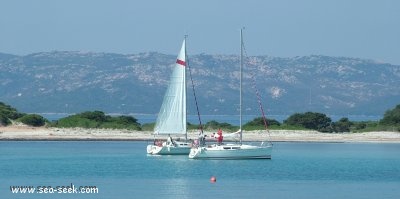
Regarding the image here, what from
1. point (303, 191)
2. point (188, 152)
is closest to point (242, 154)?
point (188, 152)

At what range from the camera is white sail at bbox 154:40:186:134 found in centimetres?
6725

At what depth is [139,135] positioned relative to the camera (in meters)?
88.8

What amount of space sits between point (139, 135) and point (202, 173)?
110ft

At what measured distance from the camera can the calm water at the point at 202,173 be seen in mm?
45875

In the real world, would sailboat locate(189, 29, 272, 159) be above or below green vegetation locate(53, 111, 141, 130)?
below

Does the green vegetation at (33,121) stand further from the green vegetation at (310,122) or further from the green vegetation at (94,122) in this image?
the green vegetation at (310,122)

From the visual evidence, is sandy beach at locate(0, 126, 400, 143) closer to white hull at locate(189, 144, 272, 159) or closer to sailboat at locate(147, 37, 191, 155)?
sailboat at locate(147, 37, 191, 155)

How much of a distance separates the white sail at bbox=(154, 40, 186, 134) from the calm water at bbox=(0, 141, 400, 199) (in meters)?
1.64

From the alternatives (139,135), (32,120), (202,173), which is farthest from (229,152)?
(32,120)

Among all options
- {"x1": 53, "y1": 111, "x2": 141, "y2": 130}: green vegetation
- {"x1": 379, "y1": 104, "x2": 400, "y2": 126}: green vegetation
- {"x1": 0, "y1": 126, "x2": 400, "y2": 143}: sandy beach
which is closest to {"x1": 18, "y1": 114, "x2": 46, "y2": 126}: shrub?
{"x1": 53, "y1": 111, "x2": 141, "y2": 130}: green vegetation

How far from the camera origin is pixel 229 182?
5038 centimetres

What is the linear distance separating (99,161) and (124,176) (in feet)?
34.1

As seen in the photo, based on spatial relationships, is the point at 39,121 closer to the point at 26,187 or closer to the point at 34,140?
the point at 34,140

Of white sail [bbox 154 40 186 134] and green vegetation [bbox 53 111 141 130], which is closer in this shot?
white sail [bbox 154 40 186 134]
